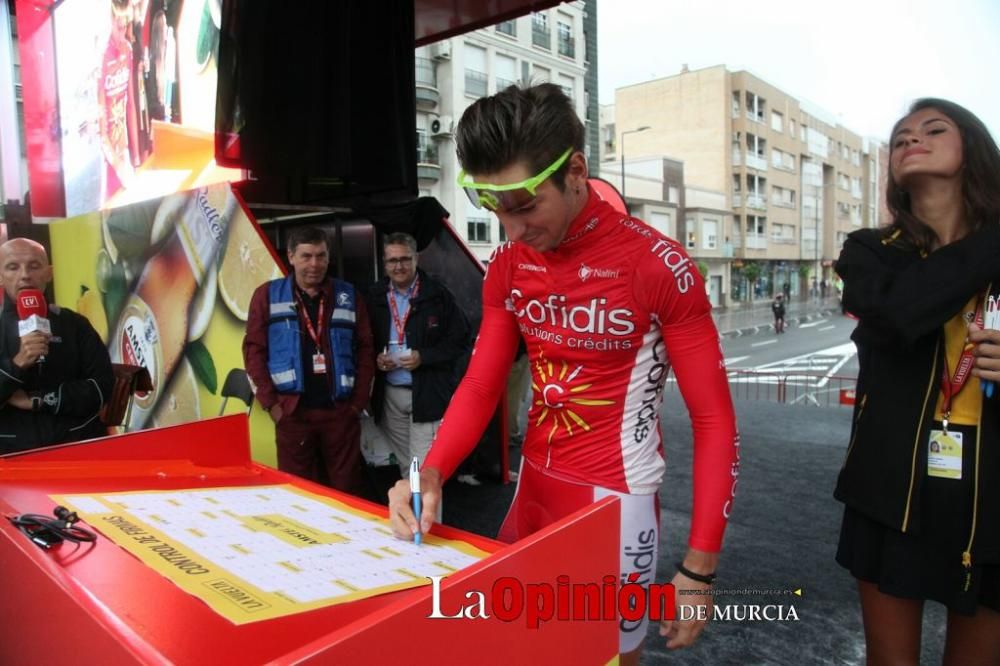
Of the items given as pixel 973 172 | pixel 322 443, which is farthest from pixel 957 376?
pixel 322 443

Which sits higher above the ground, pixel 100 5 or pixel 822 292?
pixel 100 5

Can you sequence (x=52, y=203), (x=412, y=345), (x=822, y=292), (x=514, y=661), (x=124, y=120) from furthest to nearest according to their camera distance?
(x=822, y=292), (x=52, y=203), (x=124, y=120), (x=412, y=345), (x=514, y=661)

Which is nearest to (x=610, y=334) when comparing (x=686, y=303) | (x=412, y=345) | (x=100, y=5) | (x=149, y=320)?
(x=686, y=303)

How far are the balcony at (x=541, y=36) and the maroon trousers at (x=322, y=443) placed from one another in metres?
20.3

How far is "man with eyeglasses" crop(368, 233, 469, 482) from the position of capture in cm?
378

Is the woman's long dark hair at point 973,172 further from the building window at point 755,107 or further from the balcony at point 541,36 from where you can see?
the building window at point 755,107

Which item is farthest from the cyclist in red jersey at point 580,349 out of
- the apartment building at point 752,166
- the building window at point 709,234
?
the building window at point 709,234

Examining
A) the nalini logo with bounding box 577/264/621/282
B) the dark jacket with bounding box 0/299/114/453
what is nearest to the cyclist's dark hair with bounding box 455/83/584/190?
the nalini logo with bounding box 577/264/621/282

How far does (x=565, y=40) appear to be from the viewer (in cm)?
2153

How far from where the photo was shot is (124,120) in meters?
5.86

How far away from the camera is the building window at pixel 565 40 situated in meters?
21.5

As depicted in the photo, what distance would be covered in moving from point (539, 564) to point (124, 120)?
646 centimetres

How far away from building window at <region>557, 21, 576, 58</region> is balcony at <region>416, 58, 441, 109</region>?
427 cm

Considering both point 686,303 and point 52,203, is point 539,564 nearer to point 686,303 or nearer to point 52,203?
point 686,303
